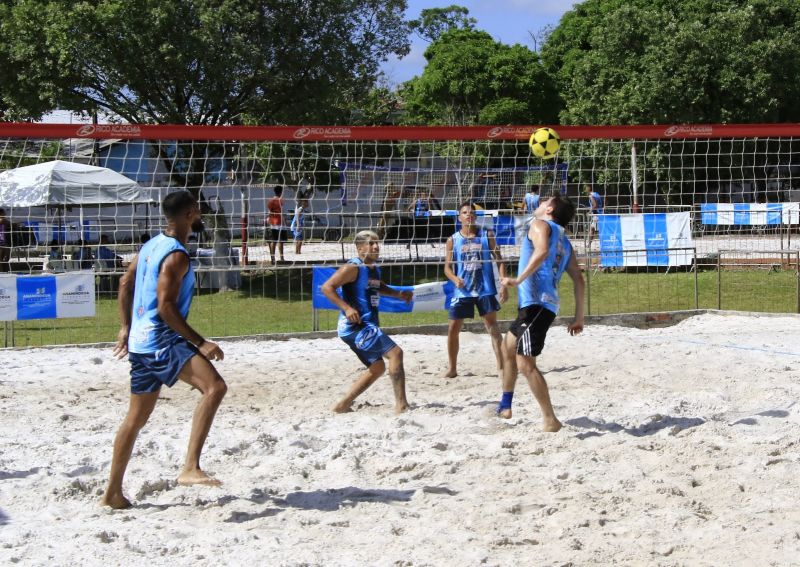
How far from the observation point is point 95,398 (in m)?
8.23

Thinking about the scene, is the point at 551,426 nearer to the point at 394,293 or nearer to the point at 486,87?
the point at 394,293

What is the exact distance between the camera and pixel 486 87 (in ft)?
117

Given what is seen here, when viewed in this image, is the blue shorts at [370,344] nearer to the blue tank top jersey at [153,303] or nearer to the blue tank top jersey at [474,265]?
the blue tank top jersey at [474,265]

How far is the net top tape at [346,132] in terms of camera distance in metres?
9.82

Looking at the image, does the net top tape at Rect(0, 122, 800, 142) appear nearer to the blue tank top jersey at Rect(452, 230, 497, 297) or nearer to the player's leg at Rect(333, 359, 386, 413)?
the blue tank top jersey at Rect(452, 230, 497, 297)

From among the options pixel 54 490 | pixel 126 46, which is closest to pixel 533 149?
pixel 54 490

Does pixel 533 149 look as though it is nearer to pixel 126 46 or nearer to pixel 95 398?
pixel 95 398

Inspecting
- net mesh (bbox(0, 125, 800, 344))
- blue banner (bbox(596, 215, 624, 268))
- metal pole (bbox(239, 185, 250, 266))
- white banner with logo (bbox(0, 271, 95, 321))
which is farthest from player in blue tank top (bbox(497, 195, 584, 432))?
blue banner (bbox(596, 215, 624, 268))

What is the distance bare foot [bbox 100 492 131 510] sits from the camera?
5.12 meters

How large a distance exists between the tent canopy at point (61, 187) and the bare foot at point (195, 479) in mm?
10652

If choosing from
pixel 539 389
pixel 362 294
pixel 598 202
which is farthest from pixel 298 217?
pixel 539 389

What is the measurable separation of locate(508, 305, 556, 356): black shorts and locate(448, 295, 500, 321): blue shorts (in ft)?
7.42

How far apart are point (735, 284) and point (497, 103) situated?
807 inches

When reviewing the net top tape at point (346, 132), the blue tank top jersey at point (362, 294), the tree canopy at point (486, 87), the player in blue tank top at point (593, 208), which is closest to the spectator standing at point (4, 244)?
the net top tape at point (346, 132)
